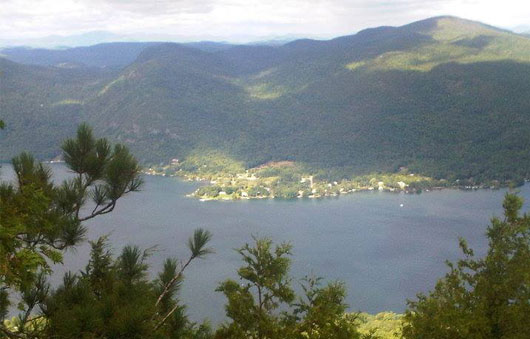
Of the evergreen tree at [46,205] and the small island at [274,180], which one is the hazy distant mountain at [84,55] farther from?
the evergreen tree at [46,205]

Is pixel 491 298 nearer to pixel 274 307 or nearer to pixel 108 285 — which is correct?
pixel 274 307

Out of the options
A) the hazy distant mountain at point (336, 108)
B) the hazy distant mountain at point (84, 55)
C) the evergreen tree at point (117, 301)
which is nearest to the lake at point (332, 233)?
the hazy distant mountain at point (336, 108)

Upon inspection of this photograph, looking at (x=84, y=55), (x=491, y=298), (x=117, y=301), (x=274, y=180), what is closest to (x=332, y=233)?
(x=274, y=180)

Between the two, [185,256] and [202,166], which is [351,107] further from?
[185,256]

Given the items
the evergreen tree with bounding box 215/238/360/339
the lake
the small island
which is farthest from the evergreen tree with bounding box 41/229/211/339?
the small island

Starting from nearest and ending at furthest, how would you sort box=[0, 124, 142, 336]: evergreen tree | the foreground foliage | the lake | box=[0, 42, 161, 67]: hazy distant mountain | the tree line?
box=[0, 124, 142, 336]: evergreen tree, the tree line, the foreground foliage, the lake, box=[0, 42, 161, 67]: hazy distant mountain

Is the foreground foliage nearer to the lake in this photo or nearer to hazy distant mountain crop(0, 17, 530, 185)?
the lake

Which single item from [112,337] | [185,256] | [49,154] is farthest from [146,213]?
[112,337]
